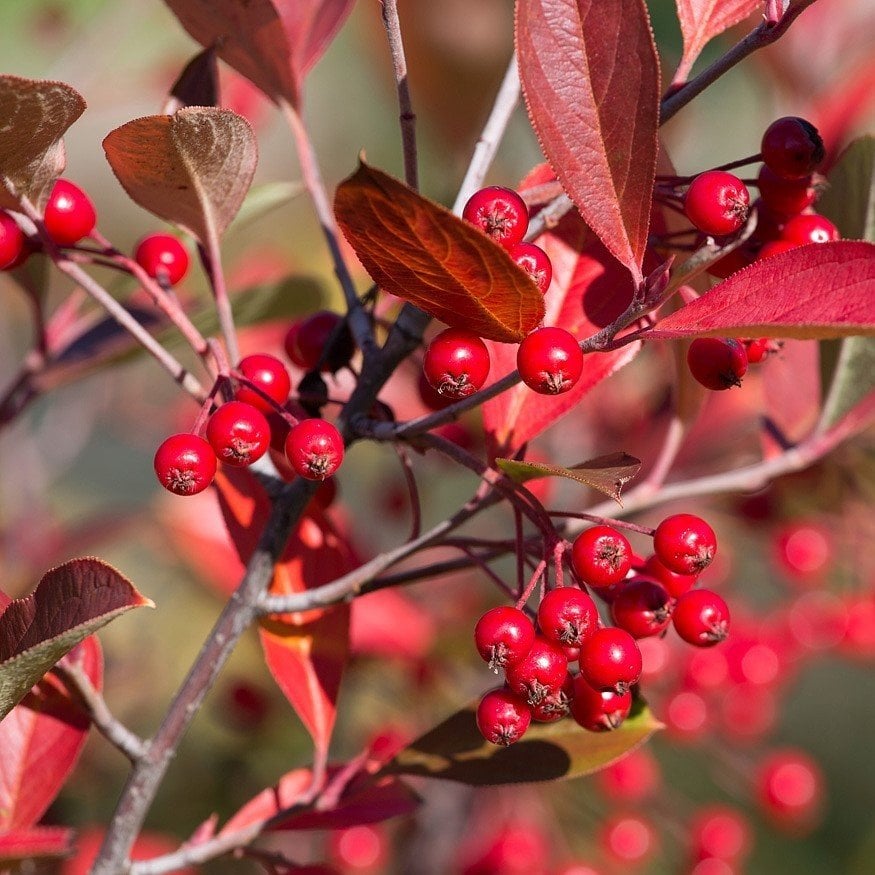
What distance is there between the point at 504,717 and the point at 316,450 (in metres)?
0.20

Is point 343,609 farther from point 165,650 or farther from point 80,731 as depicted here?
point 165,650

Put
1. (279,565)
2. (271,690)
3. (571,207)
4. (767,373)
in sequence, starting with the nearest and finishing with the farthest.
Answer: (571,207), (279,565), (767,373), (271,690)

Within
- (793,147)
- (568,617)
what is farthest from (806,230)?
(568,617)

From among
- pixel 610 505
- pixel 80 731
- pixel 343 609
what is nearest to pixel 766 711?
pixel 610 505

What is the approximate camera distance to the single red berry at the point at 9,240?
0.65 metres

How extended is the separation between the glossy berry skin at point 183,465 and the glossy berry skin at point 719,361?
0.98 ft

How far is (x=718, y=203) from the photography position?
0.56 meters

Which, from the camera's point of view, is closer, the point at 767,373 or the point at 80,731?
the point at 80,731

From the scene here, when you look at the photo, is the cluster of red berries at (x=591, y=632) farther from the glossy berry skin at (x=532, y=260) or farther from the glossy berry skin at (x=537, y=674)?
the glossy berry skin at (x=532, y=260)

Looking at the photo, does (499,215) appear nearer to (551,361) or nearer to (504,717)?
(551,361)

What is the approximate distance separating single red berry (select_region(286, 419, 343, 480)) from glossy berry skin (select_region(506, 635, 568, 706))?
0.52 ft

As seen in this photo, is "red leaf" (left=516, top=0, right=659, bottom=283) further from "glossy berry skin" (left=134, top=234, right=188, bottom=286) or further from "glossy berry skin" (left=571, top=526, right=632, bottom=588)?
"glossy berry skin" (left=134, top=234, right=188, bottom=286)

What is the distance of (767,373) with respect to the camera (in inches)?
44.4

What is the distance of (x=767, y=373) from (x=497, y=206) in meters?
0.66
